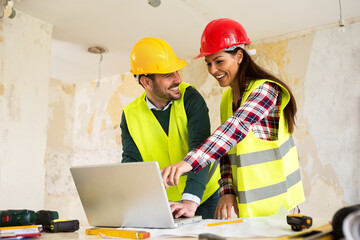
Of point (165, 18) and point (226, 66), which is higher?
point (165, 18)

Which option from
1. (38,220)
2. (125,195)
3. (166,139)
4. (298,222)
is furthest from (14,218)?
(166,139)

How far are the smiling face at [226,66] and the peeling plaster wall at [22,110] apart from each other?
206cm

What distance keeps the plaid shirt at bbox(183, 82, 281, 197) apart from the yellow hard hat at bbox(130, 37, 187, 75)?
50 centimetres

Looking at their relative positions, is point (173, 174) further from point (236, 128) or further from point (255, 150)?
point (255, 150)

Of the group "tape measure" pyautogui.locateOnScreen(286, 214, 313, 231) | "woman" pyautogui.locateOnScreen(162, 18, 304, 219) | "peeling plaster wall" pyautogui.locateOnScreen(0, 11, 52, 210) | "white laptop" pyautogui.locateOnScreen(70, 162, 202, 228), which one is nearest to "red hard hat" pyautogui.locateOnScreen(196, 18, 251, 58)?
"woman" pyautogui.locateOnScreen(162, 18, 304, 219)

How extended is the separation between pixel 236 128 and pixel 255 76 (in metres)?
0.37

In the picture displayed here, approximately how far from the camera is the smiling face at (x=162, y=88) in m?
1.85

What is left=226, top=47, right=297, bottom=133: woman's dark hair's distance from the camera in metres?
1.51

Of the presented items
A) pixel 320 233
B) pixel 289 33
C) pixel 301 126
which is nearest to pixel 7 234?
pixel 320 233

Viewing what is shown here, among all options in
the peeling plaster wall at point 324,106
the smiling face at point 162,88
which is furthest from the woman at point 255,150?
the peeling plaster wall at point 324,106

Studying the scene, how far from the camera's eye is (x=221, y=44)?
163cm

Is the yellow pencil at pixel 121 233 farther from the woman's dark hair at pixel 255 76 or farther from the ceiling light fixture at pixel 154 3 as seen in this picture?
the ceiling light fixture at pixel 154 3

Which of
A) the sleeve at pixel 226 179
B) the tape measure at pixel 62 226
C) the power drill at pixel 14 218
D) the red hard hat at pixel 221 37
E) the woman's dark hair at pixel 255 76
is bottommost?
the tape measure at pixel 62 226

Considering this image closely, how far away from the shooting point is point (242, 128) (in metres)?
1.32
